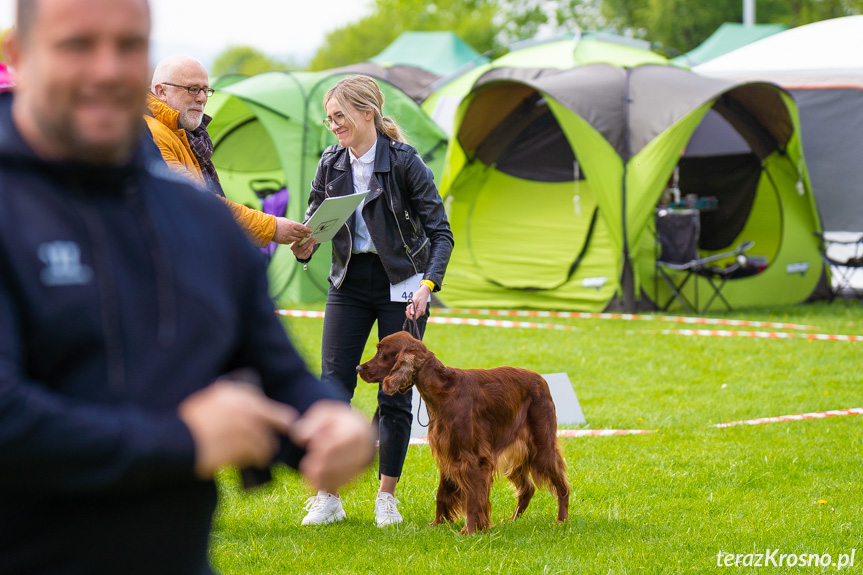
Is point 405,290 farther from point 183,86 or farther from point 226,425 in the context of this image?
point 226,425

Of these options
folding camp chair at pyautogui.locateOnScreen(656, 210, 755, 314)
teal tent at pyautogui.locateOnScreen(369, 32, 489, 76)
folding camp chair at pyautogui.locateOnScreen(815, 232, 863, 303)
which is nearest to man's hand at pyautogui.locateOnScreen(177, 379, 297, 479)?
folding camp chair at pyautogui.locateOnScreen(656, 210, 755, 314)

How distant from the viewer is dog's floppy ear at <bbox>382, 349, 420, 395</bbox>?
4.00m

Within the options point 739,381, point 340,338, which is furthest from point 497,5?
point 340,338

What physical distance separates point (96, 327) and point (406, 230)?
11.0 ft

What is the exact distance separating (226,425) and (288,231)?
10.1 ft

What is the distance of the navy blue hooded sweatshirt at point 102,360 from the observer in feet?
3.33

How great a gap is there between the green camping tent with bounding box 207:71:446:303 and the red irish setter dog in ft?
24.6

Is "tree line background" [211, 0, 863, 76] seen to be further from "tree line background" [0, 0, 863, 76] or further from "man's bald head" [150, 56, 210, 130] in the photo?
"man's bald head" [150, 56, 210, 130]

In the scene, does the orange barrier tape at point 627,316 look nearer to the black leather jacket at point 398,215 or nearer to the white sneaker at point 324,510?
the black leather jacket at point 398,215

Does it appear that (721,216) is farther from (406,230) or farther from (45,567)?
(45,567)

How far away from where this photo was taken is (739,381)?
766 centimetres

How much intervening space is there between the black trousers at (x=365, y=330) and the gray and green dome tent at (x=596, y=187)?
23.5ft

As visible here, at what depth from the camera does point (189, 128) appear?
3.97 m

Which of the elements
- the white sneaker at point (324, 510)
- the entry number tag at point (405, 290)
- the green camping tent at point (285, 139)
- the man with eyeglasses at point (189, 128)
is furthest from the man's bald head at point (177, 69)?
the green camping tent at point (285, 139)
